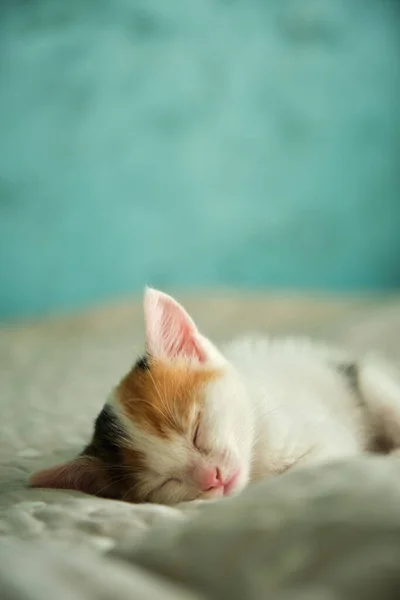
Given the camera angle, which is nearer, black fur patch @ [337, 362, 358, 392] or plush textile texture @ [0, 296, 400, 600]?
plush textile texture @ [0, 296, 400, 600]

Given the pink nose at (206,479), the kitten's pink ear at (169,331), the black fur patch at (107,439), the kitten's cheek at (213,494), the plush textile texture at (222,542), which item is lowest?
the plush textile texture at (222,542)

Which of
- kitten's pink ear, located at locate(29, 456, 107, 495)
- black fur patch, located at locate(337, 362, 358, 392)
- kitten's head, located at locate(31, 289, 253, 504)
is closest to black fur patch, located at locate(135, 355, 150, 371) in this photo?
kitten's head, located at locate(31, 289, 253, 504)

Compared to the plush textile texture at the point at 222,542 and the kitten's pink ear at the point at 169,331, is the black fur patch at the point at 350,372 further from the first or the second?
the plush textile texture at the point at 222,542

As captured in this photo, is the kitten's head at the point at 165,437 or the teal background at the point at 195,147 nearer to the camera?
the kitten's head at the point at 165,437

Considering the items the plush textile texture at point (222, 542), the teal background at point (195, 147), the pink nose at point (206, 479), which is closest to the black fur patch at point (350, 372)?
the pink nose at point (206, 479)

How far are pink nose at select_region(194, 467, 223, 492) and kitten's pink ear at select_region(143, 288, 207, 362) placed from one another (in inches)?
7.1

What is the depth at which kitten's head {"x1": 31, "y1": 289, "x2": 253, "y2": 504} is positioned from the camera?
760mm

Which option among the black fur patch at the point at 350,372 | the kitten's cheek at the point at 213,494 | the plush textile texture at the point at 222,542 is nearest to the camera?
the plush textile texture at the point at 222,542

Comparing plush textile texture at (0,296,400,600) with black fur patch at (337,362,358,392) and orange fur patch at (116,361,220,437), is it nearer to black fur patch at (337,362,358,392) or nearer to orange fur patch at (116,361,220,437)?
orange fur patch at (116,361,220,437)

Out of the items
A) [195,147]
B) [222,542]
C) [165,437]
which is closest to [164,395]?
[165,437]

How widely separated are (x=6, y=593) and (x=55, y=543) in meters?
0.12

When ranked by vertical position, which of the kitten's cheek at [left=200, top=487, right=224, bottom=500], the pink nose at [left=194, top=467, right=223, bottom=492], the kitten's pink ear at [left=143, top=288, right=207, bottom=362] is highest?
the kitten's pink ear at [left=143, top=288, right=207, bottom=362]

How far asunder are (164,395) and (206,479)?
119mm

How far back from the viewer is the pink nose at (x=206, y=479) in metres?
0.75
